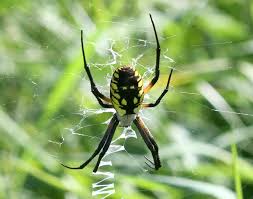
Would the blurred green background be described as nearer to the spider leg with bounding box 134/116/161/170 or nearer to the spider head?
the spider leg with bounding box 134/116/161/170

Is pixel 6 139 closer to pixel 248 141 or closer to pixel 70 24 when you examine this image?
pixel 70 24

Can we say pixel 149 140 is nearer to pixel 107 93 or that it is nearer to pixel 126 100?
pixel 107 93

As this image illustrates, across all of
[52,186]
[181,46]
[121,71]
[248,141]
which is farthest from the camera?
[181,46]

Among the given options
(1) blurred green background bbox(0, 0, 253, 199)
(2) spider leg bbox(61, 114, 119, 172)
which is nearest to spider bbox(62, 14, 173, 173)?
(2) spider leg bbox(61, 114, 119, 172)

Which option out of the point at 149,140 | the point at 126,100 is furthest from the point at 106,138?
the point at 126,100

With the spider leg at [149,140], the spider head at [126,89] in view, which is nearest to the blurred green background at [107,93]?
the spider leg at [149,140]

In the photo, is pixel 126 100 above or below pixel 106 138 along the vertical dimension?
above

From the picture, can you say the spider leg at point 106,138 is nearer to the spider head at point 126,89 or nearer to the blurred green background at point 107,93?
the blurred green background at point 107,93

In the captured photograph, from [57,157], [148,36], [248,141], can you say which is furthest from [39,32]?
[248,141]
